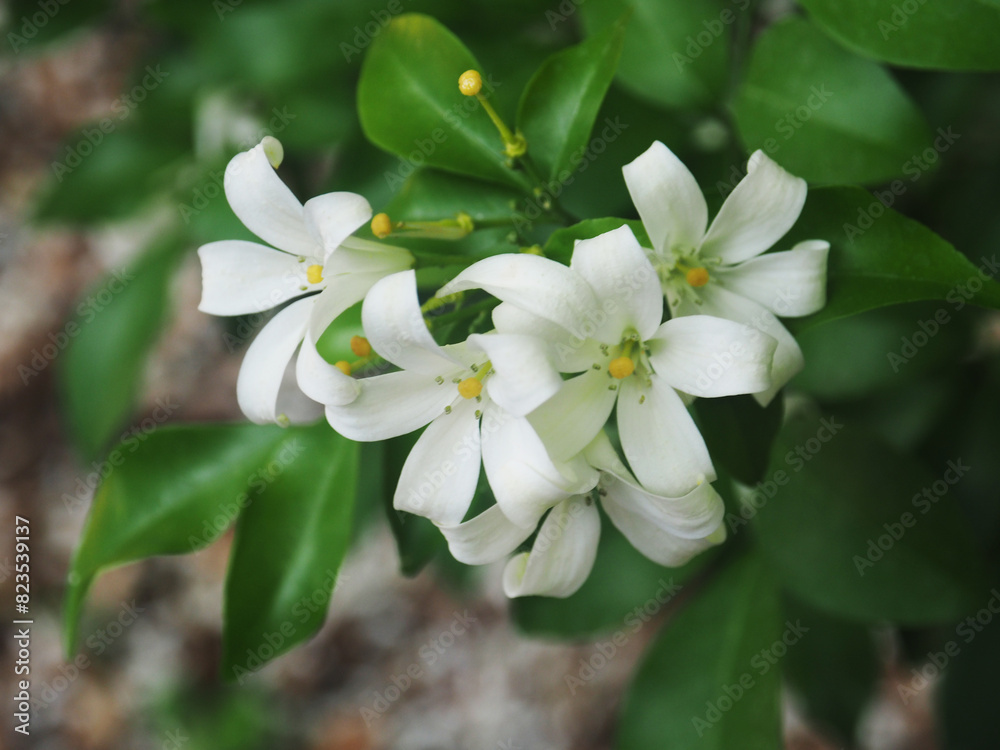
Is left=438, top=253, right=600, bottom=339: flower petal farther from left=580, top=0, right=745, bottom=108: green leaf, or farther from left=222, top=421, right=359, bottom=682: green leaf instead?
left=580, top=0, right=745, bottom=108: green leaf

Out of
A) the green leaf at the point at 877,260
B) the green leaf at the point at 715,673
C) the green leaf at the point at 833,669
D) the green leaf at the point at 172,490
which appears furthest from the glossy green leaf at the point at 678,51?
→ the green leaf at the point at 833,669

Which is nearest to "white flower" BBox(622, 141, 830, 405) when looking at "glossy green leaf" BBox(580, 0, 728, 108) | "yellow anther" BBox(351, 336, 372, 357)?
"yellow anther" BBox(351, 336, 372, 357)

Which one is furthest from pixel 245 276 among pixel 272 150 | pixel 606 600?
pixel 606 600

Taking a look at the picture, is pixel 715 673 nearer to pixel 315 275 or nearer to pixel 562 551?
pixel 562 551

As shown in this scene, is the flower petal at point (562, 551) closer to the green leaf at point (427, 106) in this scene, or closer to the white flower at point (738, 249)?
the white flower at point (738, 249)

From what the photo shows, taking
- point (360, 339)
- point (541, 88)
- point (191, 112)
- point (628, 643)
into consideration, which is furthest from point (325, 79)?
point (628, 643)
